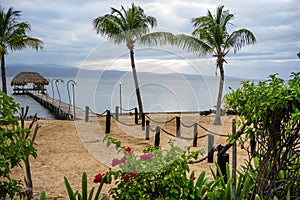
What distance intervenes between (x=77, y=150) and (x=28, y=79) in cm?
3327

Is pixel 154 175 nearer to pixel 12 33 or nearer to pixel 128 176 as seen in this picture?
pixel 128 176

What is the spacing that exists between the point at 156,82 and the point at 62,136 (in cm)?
696

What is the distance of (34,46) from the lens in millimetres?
15625

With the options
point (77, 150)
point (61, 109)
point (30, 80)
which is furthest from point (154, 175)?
point (30, 80)

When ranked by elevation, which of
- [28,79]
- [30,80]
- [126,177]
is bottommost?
[126,177]

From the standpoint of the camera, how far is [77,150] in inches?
370

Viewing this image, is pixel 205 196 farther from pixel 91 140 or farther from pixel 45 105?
pixel 45 105

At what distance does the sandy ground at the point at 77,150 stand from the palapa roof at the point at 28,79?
2705 cm

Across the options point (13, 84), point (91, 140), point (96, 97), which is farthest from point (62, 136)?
point (13, 84)

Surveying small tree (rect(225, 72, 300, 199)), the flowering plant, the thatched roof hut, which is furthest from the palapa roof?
small tree (rect(225, 72, 300, 199))

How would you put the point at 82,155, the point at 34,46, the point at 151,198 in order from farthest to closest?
the point at 34,46 < the point at 82,155 < the point at 151,198

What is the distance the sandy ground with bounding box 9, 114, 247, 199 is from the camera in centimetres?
662

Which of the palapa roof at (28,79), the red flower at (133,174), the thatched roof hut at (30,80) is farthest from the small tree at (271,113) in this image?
the palapa roof at (28,79)

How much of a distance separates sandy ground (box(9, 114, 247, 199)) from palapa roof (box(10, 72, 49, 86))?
27051 mm
